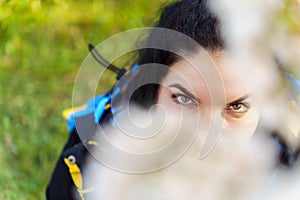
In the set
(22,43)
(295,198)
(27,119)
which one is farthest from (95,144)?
(22,43)

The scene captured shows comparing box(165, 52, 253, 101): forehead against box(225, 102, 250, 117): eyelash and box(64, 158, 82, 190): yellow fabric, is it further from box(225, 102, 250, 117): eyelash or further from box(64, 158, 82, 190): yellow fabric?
box(64, 158, 82, 190): yellow fabric

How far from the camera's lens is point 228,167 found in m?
0.58

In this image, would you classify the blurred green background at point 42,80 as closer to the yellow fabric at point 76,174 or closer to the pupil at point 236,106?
the yellow fabric at point 76,174

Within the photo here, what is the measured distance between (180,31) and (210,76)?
12 cm

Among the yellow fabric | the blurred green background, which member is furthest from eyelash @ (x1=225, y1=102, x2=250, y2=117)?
the blurred green background

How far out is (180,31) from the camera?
0.73 m

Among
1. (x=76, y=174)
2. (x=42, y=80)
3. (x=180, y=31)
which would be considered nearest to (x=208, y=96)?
Result: (x=180, y=31)

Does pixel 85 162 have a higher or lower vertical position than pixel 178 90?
lower

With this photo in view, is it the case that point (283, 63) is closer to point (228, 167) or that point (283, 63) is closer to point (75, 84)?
point (228, 167)

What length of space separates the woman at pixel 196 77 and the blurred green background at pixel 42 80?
0.50 m

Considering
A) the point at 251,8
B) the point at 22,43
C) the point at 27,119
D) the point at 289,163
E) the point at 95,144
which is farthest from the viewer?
the point at 22,43

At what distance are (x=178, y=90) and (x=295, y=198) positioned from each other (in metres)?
0.20

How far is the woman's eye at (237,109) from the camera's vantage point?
2.19 ft

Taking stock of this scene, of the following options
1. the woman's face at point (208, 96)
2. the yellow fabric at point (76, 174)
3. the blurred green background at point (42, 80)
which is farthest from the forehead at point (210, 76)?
the blurred green background at point (42, 80)
